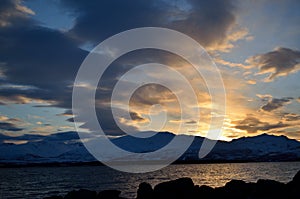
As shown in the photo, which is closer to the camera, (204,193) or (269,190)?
(269,190)

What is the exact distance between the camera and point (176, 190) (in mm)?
39719

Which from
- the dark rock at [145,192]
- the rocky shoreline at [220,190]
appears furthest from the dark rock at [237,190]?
the dark rock at [145,192]

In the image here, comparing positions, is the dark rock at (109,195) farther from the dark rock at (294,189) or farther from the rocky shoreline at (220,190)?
the dark rock at (294,189)

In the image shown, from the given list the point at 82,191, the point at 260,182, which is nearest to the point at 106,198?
the point at 82,191

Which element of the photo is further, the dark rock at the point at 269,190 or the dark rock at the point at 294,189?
the dark rock at the point at 269,190

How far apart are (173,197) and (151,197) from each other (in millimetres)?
2885

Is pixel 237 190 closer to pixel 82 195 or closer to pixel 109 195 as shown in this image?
pixel 109 195

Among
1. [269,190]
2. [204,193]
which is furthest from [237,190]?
[269,190]

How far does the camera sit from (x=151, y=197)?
4047 centimetres

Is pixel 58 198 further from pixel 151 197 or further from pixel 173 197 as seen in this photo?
pixel 173 197

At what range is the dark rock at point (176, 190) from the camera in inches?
1542

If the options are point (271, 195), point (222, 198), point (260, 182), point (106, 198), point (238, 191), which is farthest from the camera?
point (106, 198)

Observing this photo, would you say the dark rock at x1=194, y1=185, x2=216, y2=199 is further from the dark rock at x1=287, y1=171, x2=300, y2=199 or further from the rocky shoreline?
the dark rock at x1=287, y1=171, x2=300, y2=199

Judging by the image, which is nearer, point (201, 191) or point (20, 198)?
point (201, 191)
